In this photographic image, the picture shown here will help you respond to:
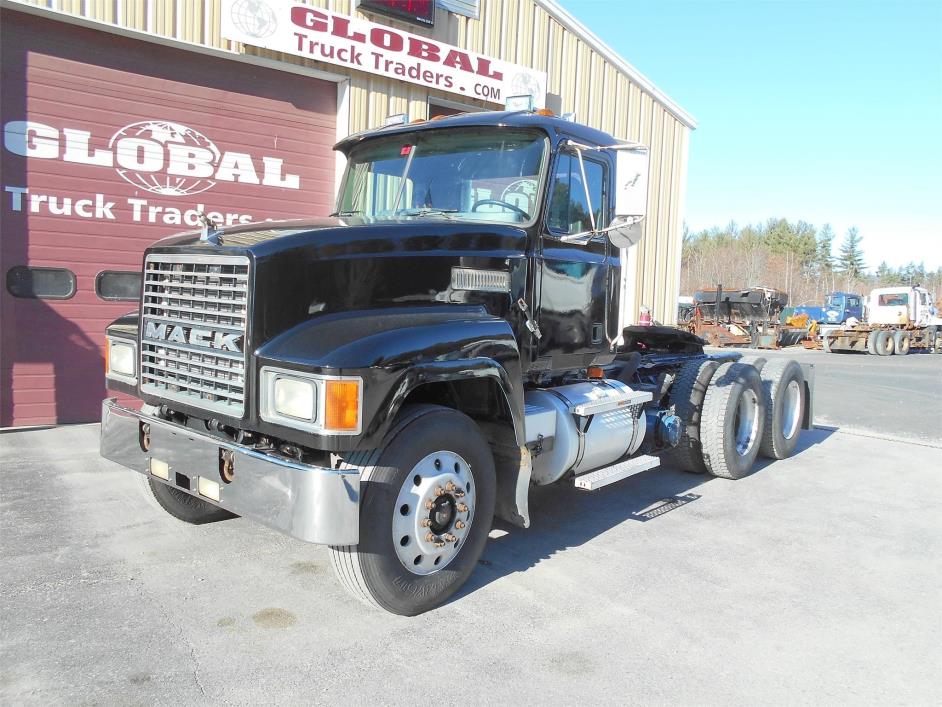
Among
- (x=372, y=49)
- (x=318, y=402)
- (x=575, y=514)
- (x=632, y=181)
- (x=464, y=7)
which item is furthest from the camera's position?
(x=464, y=7)

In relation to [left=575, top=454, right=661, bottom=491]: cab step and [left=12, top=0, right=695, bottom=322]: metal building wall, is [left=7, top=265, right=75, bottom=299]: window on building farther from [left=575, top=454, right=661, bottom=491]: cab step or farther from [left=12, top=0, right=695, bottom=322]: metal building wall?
[left=575, top=454, right=661, bottom=491]: cab step

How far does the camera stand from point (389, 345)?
329 cm

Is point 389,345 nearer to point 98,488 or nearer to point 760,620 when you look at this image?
point 760,620

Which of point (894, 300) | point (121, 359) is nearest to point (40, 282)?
point (121, 359)

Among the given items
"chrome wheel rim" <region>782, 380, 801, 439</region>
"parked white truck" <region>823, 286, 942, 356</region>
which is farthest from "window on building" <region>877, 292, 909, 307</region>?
"chrome wheel rim" <region>782, 380, 801, 439</region>

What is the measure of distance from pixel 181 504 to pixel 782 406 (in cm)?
586

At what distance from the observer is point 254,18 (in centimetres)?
838

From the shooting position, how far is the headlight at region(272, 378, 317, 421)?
3.11 metres

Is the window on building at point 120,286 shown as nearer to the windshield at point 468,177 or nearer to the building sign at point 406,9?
the windshield at point 468,177

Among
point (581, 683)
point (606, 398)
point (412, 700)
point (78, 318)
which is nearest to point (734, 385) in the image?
point (606, 398)

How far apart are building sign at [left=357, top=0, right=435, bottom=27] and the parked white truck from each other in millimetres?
24253

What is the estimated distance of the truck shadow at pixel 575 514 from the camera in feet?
14.6

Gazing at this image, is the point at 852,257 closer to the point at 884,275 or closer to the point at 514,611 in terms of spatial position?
the point at 884,275

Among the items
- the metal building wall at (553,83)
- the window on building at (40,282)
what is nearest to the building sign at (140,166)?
the window on building at (40,282)
